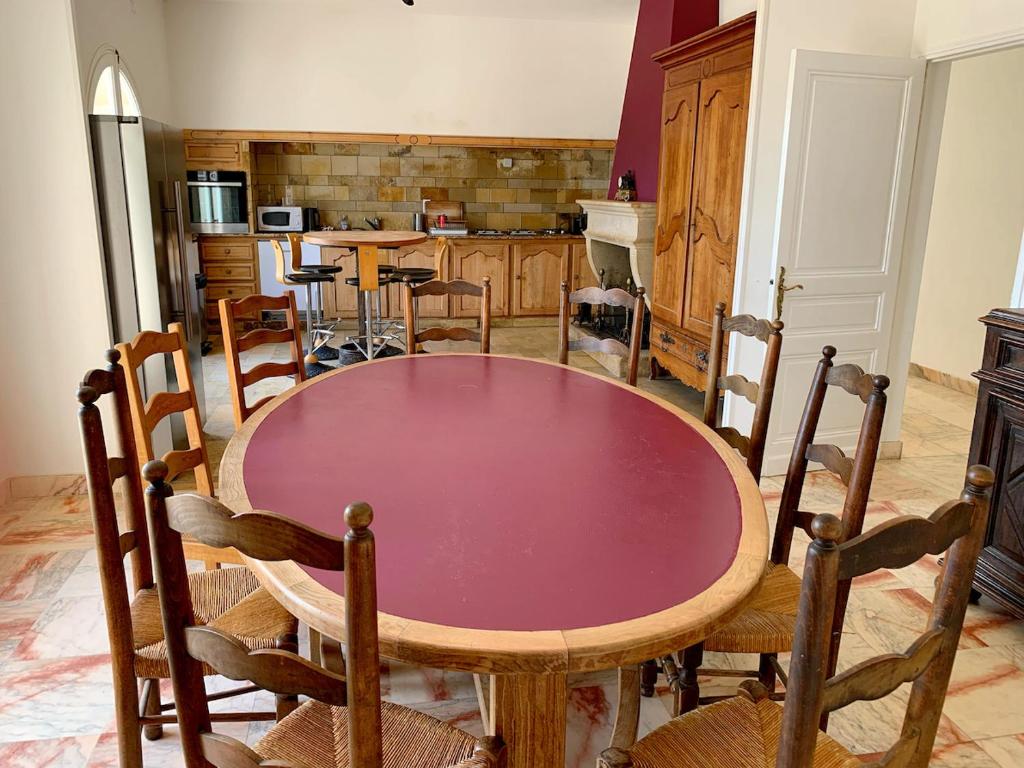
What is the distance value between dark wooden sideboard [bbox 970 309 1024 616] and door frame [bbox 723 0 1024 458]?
1207mm

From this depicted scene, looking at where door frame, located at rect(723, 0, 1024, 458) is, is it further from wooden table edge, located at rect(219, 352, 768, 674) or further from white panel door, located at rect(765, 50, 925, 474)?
wooden table edge, located at rect(219, 352, 768, 674)

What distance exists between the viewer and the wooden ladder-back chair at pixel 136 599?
139cm

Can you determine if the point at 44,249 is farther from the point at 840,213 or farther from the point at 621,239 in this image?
the point at 621,239

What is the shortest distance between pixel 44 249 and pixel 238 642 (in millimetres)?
2897

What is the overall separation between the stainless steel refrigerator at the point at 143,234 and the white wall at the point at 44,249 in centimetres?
11

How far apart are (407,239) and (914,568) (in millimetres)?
3814

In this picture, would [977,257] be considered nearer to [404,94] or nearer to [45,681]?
[404,94]

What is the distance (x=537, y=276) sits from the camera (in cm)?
775

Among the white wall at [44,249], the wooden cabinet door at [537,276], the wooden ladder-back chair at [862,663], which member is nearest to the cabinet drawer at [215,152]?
the wooden cabinet door at [537,276]

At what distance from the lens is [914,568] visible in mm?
2957

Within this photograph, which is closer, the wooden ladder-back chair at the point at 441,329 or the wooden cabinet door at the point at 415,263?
the wooden ladder-back chair at the point at 441,329

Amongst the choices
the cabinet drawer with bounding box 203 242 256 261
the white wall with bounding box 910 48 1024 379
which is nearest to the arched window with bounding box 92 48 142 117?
the cabinet drawer with bounding box 203 242 256 261

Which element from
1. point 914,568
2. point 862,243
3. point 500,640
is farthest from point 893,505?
point 500,640

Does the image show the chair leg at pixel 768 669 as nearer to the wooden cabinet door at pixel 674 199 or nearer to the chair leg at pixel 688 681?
the chair leg at pixel 688 681
